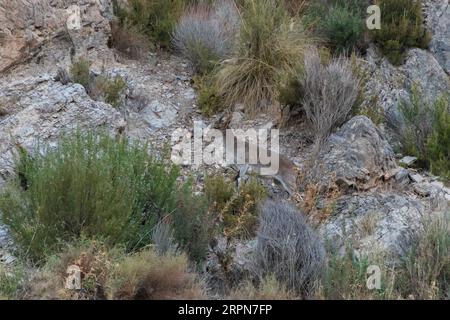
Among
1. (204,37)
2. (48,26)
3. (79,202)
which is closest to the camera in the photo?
(79,202)

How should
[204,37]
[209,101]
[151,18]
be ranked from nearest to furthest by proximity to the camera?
[209,101] < [204,37] < [151,18]

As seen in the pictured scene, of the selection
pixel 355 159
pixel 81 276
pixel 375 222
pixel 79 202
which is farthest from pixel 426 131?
pixel 81 276

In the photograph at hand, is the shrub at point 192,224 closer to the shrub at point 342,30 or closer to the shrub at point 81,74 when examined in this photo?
the shrub at point 81,74

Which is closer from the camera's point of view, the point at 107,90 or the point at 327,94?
the point at 327,94

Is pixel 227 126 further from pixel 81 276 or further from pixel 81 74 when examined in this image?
pixel 81 276

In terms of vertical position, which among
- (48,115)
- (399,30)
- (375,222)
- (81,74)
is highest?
(399,30)

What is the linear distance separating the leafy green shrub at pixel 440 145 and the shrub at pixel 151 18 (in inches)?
145

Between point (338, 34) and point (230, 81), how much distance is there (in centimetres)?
207

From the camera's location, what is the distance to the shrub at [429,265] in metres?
4.96

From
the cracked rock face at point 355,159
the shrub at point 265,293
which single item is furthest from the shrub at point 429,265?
the cracked rock face at point 355,159

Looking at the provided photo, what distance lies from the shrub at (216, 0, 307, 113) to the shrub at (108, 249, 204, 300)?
3.71 m

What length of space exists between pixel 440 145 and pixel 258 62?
231 cm

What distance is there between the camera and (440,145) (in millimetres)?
7414

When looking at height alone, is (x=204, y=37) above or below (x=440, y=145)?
above
